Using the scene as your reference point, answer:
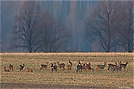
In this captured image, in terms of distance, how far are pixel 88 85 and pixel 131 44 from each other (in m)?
37.0

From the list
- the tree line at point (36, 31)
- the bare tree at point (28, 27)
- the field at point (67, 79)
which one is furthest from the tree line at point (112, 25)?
the field at point (67, 79)

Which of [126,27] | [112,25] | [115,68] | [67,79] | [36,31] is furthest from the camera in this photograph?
[36,31]

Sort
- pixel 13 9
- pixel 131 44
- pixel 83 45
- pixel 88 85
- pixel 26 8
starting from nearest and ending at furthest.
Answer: pixel 88 85, pixel 131 44, pixel 26 8, pixel 83 45, pixel 13 9

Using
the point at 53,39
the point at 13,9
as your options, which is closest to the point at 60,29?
the point at 53,39

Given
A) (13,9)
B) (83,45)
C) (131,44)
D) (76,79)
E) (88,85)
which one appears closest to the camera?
(88,85)

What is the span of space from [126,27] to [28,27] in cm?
1405

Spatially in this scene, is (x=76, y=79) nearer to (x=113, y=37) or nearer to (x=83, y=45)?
(x=113, y=37)

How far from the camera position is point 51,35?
53.4 metres

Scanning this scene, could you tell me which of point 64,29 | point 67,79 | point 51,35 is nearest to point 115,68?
point 67,79

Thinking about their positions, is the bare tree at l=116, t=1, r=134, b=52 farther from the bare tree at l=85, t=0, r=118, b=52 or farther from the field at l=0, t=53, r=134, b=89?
the field at l=0, t=53, r=134, b=89

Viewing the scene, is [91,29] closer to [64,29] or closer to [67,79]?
[64,29]

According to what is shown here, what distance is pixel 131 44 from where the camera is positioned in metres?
50.0

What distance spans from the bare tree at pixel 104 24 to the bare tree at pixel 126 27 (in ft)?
2.85

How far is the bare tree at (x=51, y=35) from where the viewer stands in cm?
5125
